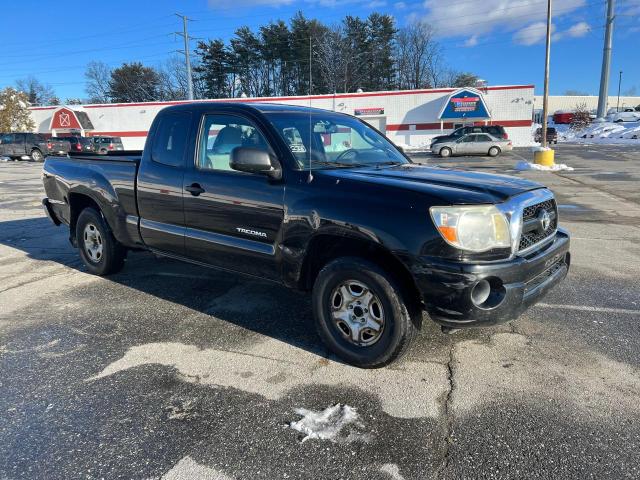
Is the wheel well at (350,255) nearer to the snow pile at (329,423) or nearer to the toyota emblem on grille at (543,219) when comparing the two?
the snow pile at (329,423)

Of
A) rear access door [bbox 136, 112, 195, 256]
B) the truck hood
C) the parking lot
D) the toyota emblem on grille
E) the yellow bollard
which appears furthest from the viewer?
the yellow bollard

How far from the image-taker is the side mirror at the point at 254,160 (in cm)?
346

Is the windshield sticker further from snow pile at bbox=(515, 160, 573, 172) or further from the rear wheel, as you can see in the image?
the rear wheel

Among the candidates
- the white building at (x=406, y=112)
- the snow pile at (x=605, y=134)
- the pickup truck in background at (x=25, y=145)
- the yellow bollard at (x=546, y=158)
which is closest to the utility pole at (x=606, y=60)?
the snow pile at (x=605, y=134)

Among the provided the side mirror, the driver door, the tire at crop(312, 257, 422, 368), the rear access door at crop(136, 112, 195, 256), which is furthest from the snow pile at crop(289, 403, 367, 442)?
the driver door

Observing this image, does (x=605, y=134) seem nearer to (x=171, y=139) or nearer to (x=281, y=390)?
(x=171, y=139)

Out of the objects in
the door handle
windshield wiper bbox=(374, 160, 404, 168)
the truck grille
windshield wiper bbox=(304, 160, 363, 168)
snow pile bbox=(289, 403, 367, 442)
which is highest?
windshield wiper bbox=(304, 160, 363, 168)

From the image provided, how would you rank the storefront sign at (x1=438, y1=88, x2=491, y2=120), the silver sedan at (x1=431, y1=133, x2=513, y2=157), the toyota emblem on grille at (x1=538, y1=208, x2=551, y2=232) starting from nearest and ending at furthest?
the toyota emblem on grille at (x1=538, y1=208, x2=551, y2=232), the silver sedan at (x1=431, y1=133, x2=513, y2=157), the storefront sign at (x1=438, y1=88, x2=491, y2=120)

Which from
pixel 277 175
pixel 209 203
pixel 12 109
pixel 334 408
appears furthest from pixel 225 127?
pixel 12 109

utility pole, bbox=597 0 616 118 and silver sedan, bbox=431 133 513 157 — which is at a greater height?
utility pole, bbox=597 0 616 118

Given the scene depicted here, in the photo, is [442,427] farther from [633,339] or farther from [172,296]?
[172,296]

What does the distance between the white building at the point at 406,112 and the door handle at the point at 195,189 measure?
31.1 m

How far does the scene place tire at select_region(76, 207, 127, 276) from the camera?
5395 millimetres

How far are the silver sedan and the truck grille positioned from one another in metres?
26.3
